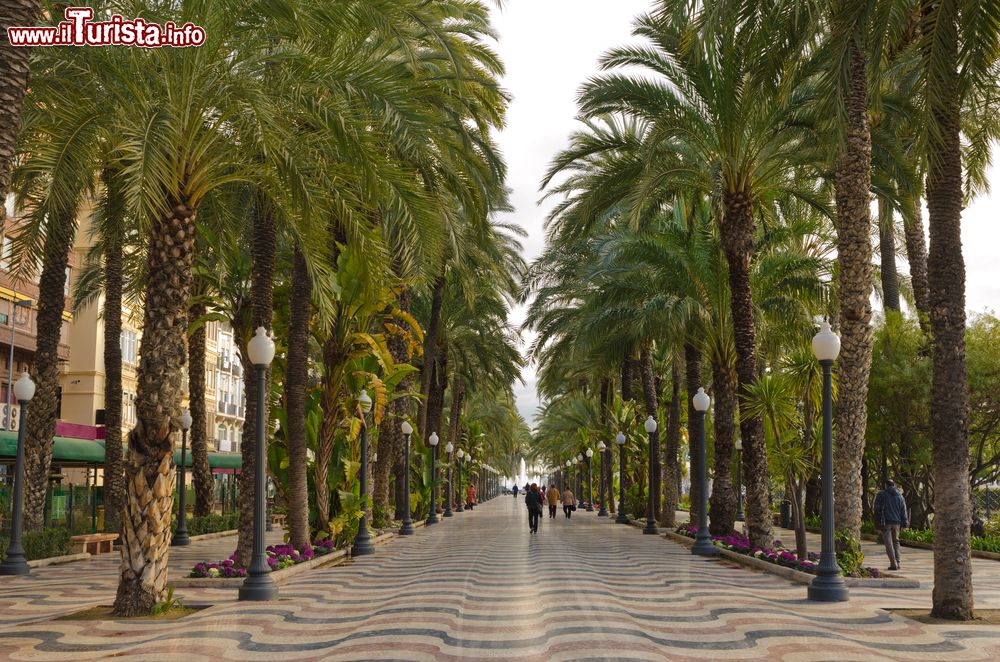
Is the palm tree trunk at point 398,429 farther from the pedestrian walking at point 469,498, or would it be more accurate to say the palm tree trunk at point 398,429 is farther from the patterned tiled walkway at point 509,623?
the pedestrian walking at point 469,498

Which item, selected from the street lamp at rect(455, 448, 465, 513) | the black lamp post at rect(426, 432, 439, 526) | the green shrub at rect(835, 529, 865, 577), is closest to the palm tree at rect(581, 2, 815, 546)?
the green shrub at rect(835, 529, 865, 577)

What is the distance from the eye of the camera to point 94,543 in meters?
22.3

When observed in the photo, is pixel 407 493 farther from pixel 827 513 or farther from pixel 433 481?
pixel 827 513

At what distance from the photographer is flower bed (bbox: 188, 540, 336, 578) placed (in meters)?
15.0

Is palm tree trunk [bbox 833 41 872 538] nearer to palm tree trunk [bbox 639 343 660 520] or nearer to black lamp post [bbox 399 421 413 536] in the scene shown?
black lamp post [bbox 399 421 413 536]

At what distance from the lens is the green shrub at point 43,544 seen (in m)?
19.3

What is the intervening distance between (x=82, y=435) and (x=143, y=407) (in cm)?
2657

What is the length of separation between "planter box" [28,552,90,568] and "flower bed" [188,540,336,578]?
4.62 meters

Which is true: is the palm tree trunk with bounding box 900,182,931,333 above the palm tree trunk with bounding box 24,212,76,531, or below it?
above

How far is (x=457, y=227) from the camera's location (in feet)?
57.9

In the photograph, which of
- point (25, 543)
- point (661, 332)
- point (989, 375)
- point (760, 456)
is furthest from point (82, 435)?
point (989, 375)

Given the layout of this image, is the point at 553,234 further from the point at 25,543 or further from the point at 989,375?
the point at 25,543

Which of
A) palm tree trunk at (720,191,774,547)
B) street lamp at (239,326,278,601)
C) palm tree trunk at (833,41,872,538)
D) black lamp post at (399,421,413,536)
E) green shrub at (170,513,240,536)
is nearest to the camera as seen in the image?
street lamp at (239,326,278,601)

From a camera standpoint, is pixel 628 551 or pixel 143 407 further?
pixel 628 551
